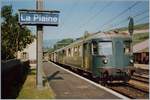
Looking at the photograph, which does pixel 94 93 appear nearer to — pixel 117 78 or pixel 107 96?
pixel 107 96

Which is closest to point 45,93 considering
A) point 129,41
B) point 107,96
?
point 107,96

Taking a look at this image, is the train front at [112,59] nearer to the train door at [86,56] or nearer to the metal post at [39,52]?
the train door at [86,56]

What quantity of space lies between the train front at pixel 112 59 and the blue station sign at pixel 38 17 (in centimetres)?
422

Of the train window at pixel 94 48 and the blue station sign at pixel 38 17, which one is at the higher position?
the blue station sign at pixel 38 17

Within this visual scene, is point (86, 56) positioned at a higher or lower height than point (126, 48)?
lower

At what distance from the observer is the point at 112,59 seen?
19.2m

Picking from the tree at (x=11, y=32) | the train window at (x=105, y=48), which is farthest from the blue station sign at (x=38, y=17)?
the tree at (x=11, y=32)

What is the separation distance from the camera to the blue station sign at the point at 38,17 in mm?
15758

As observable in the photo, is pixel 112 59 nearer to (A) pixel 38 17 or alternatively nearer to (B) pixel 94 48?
(B) pixel 94 48

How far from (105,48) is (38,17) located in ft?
16.1

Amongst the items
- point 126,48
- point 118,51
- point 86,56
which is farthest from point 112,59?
point 86,56

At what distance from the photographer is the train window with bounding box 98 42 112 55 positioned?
63.4ft

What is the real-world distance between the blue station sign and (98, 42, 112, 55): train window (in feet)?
13.6

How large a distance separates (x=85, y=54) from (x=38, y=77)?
254 inches
